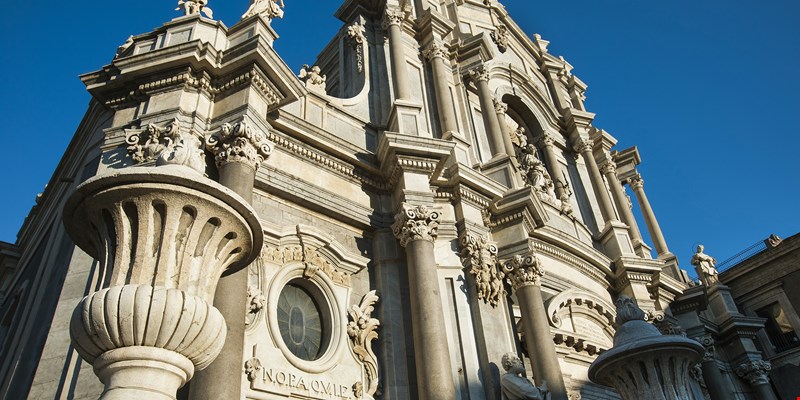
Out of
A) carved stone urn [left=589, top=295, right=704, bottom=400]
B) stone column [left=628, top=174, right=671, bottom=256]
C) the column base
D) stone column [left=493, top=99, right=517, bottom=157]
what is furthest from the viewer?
stone column [left=628, top=174, right=671, bottom=256]

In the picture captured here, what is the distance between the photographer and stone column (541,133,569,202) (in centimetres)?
1817

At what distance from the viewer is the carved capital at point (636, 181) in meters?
25.2

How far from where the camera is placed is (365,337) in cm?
1020

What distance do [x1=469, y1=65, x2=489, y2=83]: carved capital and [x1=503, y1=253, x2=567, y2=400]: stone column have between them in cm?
677

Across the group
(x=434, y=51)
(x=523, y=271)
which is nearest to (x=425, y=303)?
(x=523, y=271)

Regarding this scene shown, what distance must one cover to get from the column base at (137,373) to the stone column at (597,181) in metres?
16.3

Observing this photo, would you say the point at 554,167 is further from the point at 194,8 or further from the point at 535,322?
the point at 194,8

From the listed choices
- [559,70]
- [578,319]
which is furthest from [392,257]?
[559,70]

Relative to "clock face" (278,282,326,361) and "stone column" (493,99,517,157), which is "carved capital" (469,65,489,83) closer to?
"stone column" (493,99,517,157)

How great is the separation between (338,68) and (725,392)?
14.6 meters

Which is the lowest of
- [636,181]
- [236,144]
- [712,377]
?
[712,377]

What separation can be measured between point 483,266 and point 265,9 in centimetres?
635

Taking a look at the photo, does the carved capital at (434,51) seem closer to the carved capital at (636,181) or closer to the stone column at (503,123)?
the stone column at (503,123)

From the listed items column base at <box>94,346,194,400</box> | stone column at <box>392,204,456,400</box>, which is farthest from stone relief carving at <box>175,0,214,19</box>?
column base at <box>94,346,194,400</box>
